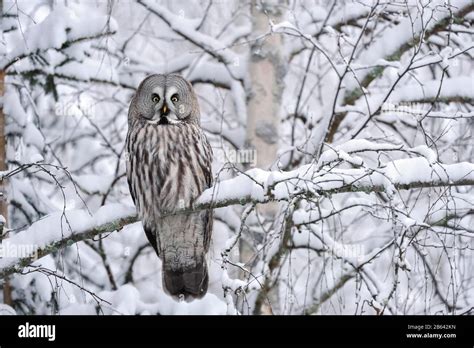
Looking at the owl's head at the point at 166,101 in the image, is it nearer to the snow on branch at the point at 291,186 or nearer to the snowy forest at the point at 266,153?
the snowy forest at the point at 266,153

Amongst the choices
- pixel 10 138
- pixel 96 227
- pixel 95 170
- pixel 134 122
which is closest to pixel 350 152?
pixel 96 227

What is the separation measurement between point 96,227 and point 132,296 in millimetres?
1150

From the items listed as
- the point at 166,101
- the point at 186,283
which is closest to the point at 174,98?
the point at 166,101

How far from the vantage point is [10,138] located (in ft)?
15.3

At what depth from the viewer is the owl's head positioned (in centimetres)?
383

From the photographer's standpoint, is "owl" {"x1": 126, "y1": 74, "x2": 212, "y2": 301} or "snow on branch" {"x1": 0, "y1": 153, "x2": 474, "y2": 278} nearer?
"snow on branch" {"x1": 0, "y1": 153, "x2": 474, "y2": 278}

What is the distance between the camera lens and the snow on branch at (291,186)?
8.71ft

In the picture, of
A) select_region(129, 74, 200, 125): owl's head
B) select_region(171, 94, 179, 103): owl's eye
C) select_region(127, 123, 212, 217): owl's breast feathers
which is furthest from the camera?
select_region(171, 94, 179, 103): owl's eye
